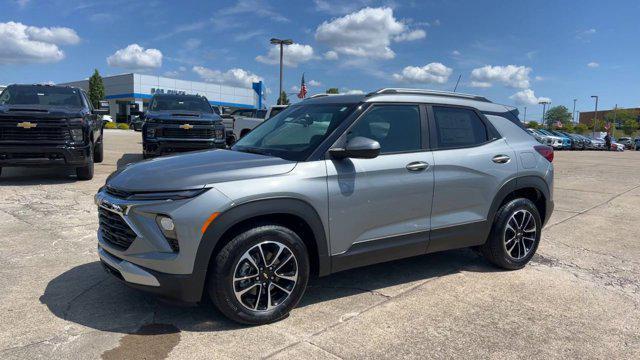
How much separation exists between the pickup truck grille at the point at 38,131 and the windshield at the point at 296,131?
18.3 ft

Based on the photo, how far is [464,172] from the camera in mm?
4352

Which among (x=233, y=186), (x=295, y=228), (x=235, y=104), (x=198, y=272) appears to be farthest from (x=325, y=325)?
(x=235, y=104)

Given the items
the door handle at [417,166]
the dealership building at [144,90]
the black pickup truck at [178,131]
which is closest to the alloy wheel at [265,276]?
the door handle at [417,166]

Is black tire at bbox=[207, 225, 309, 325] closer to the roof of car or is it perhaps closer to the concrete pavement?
the concrete pavement

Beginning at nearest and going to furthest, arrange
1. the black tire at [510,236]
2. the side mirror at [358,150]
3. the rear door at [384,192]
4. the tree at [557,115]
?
the side mirror at [358,150] → the rear door at [384,192] → the black tire at [510,236] → the tree at [557,115]

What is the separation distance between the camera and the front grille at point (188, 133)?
1103 centimetres

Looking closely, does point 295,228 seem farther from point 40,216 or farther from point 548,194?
point 40,216

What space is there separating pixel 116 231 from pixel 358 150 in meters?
1.84

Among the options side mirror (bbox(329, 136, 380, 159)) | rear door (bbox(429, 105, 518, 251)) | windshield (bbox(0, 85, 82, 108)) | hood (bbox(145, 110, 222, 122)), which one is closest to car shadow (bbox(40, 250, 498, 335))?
rear door (bbox(429, 105, 518, 251))

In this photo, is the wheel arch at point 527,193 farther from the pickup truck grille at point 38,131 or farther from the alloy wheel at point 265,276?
the pickup truck grille at point 38,131

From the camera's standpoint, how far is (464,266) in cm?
496

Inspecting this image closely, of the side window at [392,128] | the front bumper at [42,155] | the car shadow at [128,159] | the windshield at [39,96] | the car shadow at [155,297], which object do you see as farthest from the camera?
the car shadow at [128,159]

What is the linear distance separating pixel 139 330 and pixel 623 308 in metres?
3.85

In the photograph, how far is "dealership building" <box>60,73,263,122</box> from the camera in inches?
2312
